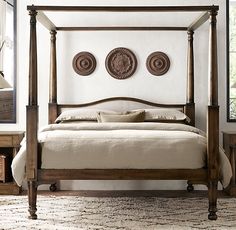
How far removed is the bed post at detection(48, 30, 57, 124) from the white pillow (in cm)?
114

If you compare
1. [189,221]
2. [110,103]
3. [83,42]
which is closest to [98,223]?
[189,221]

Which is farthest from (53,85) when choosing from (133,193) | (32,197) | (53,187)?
(32,197)

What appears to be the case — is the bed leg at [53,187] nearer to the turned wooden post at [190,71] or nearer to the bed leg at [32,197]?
the bed leg at [32,197]

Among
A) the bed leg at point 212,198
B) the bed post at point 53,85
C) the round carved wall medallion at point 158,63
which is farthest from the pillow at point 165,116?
the bed leg at point 212,198

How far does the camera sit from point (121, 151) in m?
3.73

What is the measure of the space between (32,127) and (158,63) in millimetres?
Result: 2342

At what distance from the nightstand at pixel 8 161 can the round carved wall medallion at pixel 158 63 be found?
5.82 ft

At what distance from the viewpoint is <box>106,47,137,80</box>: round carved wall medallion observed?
18.7ft

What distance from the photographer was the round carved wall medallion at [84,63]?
571 cm

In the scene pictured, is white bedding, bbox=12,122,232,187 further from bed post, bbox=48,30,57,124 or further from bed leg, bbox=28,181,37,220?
bed post, bbox=48,30,57,124

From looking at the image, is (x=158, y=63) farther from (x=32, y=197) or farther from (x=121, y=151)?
(x=32, y=197)

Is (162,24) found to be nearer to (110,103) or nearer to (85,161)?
(110,103)

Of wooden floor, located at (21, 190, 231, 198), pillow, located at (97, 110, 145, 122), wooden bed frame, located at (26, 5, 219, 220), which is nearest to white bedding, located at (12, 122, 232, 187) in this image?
wooden bed frame, located at (26, 5, 219, 220)

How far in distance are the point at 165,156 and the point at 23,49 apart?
277 cm
